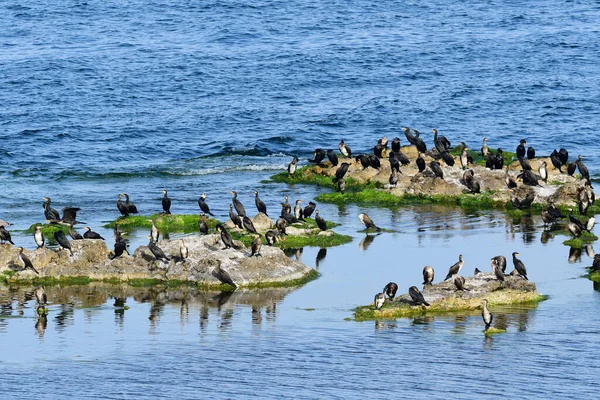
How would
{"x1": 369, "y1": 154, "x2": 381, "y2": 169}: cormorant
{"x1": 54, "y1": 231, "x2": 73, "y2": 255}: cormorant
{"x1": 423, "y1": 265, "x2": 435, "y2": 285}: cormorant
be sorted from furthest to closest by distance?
1. {"x1": 369, "y1": 154, "x2": 381, "y2": 169}: cormorant
2. {"x1": 54, "y1": 231, "x2": 73, "y2": 255}: cormorant
3. {"x1": 423, "y1": 265, "x2": 435, "y2": 285}: cormorant

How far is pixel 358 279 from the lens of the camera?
34.6 meters

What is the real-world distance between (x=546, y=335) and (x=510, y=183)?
55.4ft

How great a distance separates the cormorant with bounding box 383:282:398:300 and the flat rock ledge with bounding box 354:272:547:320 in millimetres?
159

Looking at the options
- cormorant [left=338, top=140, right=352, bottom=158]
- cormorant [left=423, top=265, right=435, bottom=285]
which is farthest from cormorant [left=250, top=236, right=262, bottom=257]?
cormorant [left=338, top=140, right=352, bottom=158]

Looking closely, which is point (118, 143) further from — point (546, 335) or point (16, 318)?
point (546, 335)

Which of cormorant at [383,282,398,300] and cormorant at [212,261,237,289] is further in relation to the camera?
cormorant at [212,261,237,289]

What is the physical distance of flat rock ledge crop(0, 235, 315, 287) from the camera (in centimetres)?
3412

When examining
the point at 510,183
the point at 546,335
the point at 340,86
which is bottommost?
the point at 546,335

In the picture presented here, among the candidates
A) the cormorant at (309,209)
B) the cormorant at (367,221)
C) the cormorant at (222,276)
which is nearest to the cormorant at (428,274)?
the cormorant at (222,276)

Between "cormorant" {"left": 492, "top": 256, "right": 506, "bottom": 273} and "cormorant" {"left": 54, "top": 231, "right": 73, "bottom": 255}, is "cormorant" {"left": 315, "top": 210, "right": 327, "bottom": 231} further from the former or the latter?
"cormorant" {"left": 54, "top": 231, "right": 73, "bottom": 255}

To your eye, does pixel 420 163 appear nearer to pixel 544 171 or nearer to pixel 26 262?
pixel 544 171

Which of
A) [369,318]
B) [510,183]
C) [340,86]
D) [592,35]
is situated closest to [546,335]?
[369,318]

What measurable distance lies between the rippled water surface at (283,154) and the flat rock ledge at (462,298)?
540mm

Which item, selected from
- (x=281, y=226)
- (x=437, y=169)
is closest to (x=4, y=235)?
(x=281, y=226)
